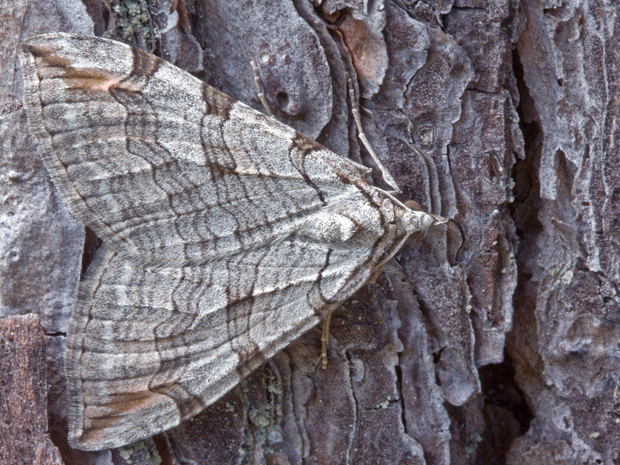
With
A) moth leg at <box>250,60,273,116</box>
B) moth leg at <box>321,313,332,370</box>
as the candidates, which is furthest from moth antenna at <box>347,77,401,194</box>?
moth leg at <box>321,313,332,370</box>

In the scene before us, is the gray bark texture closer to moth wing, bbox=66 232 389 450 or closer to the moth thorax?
moth wing, bbox=66 232 389 450

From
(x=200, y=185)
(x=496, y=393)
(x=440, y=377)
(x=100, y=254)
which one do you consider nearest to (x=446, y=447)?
(x=440, y=377)

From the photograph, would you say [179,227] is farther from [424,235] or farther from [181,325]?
[424,235]

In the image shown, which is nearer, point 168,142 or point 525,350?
point 168,142

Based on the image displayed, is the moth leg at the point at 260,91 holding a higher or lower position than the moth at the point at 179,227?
higher

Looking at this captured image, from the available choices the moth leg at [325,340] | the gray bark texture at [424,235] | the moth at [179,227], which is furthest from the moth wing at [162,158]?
the moth leg at [325,340]

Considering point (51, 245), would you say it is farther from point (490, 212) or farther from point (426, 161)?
point (490, 212)

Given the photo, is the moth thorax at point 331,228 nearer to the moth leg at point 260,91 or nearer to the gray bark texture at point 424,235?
the gray bark texture at point 424,235
